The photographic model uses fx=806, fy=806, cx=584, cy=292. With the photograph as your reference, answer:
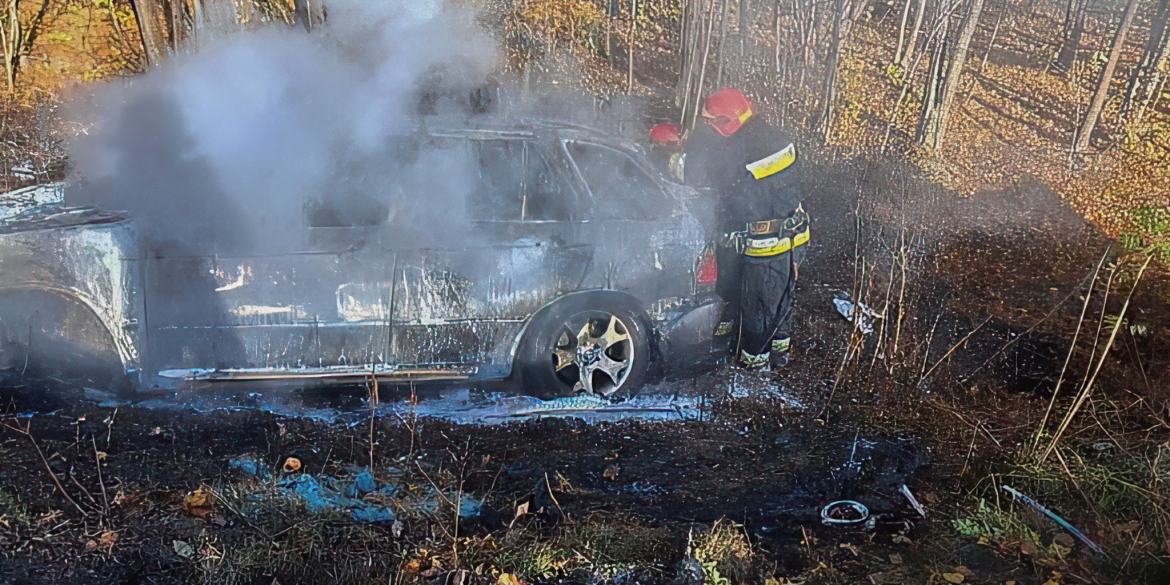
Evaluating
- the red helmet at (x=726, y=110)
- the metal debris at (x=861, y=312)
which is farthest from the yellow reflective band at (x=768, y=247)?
the red helmet at (x=726, y=110)

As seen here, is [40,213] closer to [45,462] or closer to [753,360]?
[45,462]

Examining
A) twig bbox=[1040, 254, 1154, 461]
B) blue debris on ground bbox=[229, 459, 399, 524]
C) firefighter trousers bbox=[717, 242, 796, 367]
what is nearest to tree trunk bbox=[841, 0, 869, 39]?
firefighter trousers bbox=[717, 242, 796, 367]

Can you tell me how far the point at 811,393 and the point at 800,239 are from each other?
0.79m

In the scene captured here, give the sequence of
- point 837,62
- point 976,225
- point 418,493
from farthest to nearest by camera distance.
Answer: point 976,225
point 837,62
point 418,493

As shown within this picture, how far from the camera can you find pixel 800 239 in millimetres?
3906

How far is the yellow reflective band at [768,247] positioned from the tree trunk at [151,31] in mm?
2699

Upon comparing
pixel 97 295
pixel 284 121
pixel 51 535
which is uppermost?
pixel 284 121

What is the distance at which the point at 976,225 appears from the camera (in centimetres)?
408

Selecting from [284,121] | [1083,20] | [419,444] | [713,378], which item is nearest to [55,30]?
[284,121]

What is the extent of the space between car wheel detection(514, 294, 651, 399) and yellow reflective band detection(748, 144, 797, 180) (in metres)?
0.85

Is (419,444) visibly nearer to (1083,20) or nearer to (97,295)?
(97,295)

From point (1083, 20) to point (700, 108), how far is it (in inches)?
79.2

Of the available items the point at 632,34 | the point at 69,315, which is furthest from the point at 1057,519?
the point at 69,315

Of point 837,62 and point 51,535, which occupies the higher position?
point 837,62
